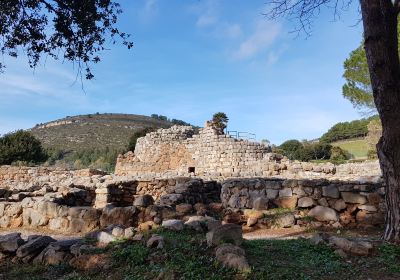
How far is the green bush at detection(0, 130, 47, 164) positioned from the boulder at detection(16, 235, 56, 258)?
27.8 m

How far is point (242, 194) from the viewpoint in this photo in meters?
10.5

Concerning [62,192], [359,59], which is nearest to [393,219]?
[62,192]

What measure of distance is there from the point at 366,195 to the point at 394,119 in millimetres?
3107

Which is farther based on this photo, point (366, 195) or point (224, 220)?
point (224, 220)

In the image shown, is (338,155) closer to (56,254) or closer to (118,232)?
(118,232)

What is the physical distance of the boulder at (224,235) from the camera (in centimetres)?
546

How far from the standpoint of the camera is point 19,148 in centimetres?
3234

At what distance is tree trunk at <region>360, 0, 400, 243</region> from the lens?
611cm

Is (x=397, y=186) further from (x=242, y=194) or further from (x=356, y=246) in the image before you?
(x=242, y=194)

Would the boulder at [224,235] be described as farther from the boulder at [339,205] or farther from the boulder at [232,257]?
the boulder at [339,205]

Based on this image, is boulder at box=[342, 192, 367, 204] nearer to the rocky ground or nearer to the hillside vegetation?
the rocky ground

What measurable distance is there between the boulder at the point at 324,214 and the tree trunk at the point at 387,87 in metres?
2.37

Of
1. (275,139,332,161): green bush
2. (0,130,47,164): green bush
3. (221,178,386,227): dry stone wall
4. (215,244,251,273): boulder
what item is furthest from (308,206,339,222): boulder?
(0,130,47,164): green bush

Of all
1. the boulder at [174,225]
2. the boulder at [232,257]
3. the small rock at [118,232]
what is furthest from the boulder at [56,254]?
the boulder at [232,257]
